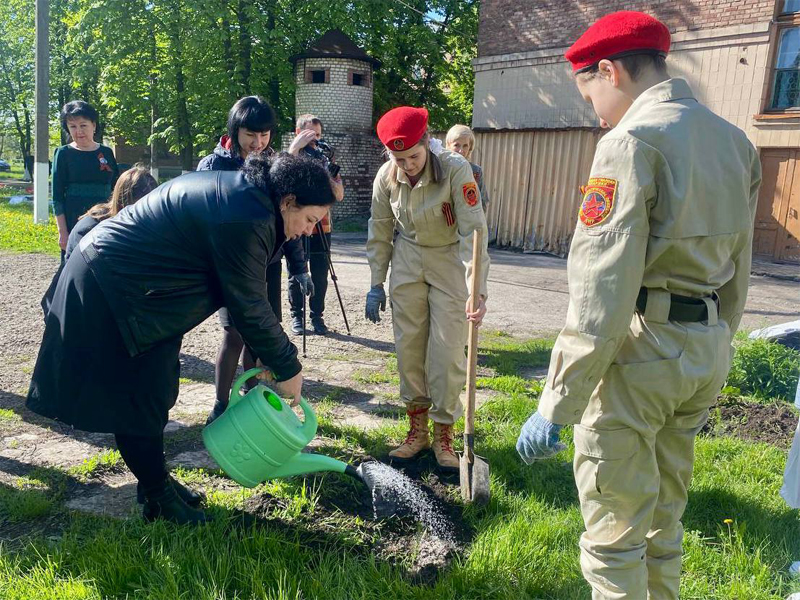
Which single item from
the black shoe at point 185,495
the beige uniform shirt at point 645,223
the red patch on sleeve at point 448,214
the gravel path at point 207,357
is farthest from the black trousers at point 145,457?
the red patch on sleeve at point 448,214

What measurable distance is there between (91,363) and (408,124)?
6.02 ft

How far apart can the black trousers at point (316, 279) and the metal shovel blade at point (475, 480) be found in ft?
10.7

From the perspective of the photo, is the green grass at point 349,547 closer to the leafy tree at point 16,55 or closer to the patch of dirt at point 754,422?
the patch of dirt at point 754,422

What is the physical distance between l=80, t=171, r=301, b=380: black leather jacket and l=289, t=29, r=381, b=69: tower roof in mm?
16817

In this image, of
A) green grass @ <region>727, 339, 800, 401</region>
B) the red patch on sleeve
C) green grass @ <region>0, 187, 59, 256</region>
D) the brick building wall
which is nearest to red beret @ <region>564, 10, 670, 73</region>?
the red patch on sleeve

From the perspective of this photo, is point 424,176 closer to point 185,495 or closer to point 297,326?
point 185,495

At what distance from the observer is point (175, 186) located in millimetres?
2555

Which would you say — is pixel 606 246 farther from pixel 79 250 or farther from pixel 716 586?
pixel 79 250

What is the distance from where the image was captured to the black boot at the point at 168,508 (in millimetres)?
2814

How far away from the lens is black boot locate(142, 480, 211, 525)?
2.81 m

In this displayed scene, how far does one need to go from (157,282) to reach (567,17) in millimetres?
15688

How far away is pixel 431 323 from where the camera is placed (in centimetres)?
368

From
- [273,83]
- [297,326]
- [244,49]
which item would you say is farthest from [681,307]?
[273,83]

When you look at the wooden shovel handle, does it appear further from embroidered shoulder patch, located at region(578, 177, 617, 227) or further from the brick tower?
the brick tower
